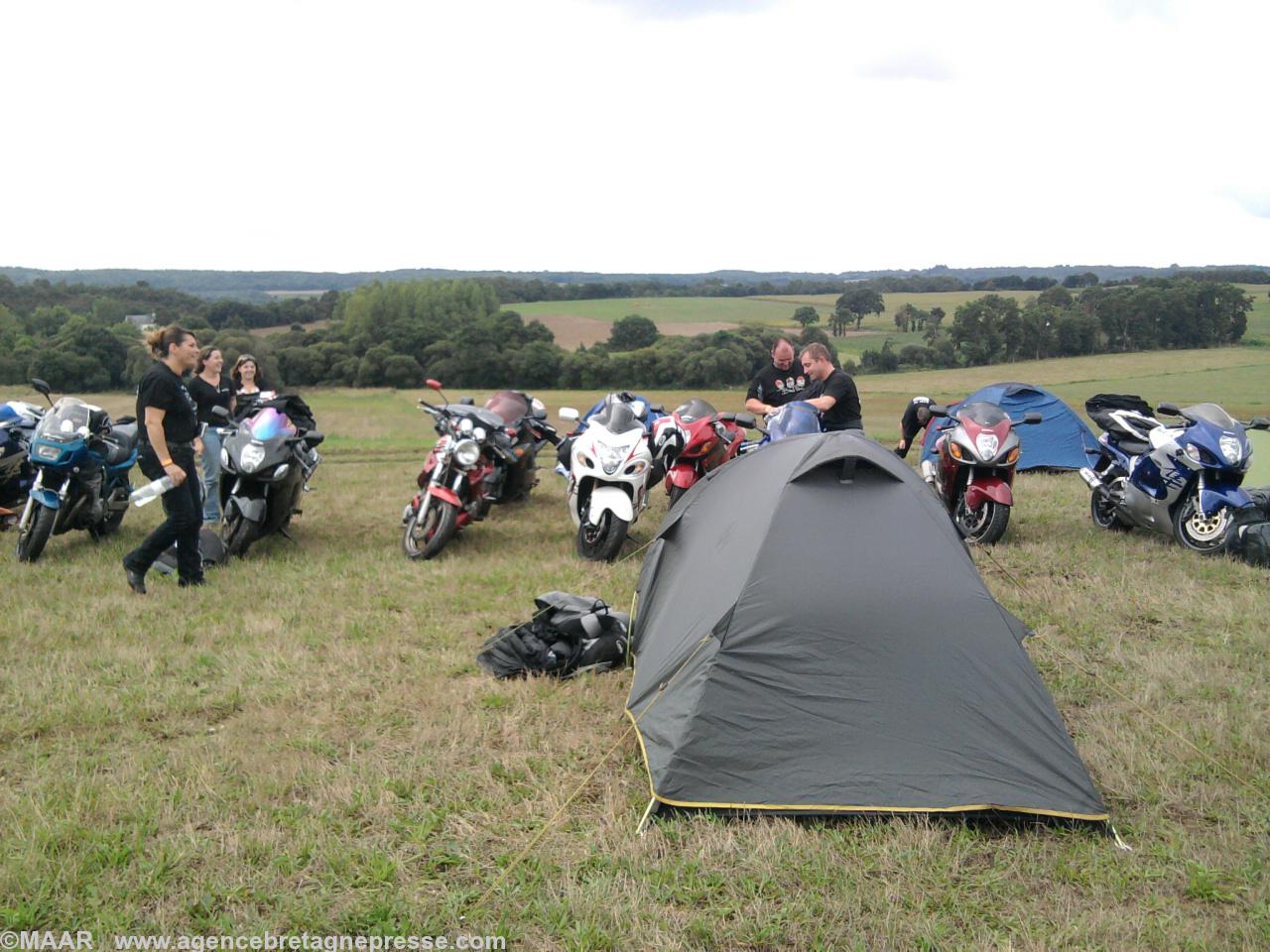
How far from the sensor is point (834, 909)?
10.4ft

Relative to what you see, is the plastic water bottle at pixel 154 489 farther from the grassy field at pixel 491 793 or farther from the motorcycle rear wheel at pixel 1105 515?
the motorcycle rear wheel at pixel 1105 515

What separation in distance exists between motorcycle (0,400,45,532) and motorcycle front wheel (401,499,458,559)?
3331 mm

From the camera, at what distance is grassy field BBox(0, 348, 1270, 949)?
124 inches

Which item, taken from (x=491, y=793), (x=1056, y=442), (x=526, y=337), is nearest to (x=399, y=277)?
(x=526, y=337)

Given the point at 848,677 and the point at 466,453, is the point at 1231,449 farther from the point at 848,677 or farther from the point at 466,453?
the point at 466,453

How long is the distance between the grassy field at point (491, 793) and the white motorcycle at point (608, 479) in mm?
635

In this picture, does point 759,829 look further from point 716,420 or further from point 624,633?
point 716,420

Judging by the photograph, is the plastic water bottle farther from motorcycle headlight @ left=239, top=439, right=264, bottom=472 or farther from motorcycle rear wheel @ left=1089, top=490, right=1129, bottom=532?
motorcycle rear wheel @ left=1089, top=490, right=1129, bottom=532

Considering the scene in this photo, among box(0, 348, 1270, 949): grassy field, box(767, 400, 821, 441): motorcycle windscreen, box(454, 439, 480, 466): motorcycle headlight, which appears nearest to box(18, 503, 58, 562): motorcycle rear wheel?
box(0, 348, 1270, 949): grassy field

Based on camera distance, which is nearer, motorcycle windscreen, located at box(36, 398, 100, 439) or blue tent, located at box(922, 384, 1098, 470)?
motorcycle windscreen, located at box(36, 398, 100, 439)

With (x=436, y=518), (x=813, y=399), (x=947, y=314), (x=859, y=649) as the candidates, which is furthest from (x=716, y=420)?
(x=947, y=314)

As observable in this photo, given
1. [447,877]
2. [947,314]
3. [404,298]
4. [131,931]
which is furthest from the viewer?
[404,298]

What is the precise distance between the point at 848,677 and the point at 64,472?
20.7 feet

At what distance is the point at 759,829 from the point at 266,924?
5.64 feet
